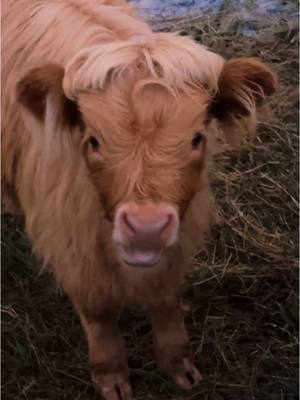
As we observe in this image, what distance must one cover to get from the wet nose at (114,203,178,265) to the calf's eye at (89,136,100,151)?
0.19m

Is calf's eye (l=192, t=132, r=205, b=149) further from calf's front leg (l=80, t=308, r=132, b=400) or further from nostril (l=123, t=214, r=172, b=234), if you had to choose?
calf's front leg (l=80, t=308, r=132, b=400)

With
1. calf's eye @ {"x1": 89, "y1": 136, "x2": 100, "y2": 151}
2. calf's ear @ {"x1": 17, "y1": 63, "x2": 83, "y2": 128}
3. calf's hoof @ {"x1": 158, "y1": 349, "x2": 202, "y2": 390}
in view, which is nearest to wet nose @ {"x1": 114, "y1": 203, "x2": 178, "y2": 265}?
calf's eye @ {"x1": 89, "y1": 136, "x2": 100, "y2": 151}

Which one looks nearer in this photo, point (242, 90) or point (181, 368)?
point (242, 90)

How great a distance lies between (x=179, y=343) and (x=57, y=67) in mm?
1217

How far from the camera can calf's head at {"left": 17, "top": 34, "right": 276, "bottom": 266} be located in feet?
7.43

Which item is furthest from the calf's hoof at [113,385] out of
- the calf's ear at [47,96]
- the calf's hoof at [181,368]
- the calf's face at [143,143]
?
the calf's ear at [47,96]

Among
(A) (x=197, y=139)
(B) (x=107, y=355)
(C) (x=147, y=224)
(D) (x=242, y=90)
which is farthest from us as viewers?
(B) (x=107, y=355)

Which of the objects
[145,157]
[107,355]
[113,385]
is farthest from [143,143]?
[113,385]

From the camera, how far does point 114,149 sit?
2.29 metres

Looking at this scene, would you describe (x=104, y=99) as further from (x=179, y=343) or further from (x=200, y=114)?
(x=179, y=343)

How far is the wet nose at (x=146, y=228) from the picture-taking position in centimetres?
224

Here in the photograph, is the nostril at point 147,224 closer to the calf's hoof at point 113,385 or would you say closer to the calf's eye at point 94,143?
the calf's eye at point 94,143

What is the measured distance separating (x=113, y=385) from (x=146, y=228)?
3.69ft

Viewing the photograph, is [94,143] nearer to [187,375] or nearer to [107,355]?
[107,355]
